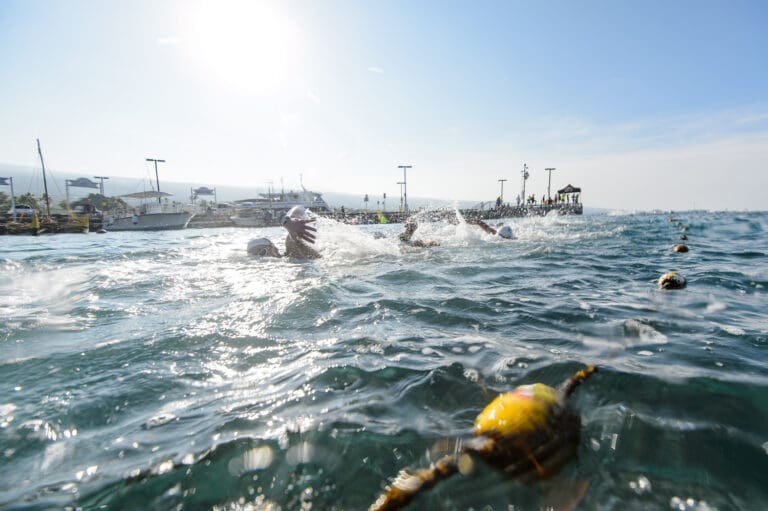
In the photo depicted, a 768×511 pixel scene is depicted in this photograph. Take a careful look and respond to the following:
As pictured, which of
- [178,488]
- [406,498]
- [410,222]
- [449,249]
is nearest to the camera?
[406,498]

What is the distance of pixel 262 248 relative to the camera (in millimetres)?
10234

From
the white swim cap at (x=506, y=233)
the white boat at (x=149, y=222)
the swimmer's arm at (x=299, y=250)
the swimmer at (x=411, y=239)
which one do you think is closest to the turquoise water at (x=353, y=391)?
the swimmer's arm at (x=299, y=250)

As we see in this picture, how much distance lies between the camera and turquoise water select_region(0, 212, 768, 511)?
1.86 m

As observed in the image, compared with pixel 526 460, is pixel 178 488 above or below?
below

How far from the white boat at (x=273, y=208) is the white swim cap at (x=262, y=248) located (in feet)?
112

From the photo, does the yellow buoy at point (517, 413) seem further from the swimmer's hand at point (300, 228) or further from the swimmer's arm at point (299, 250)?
the swimmer's arm at point (299, 250)

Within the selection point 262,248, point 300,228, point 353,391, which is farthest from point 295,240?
point 353,391

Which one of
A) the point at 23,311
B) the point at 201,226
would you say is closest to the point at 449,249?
the point at 23,311

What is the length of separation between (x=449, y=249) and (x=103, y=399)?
10.5 m

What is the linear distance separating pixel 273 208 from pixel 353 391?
60413 mm

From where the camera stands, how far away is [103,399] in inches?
107

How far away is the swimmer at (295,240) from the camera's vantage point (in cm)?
888

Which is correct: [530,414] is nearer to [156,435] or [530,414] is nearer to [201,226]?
[156,435]

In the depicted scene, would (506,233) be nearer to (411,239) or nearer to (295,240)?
(411,239)
